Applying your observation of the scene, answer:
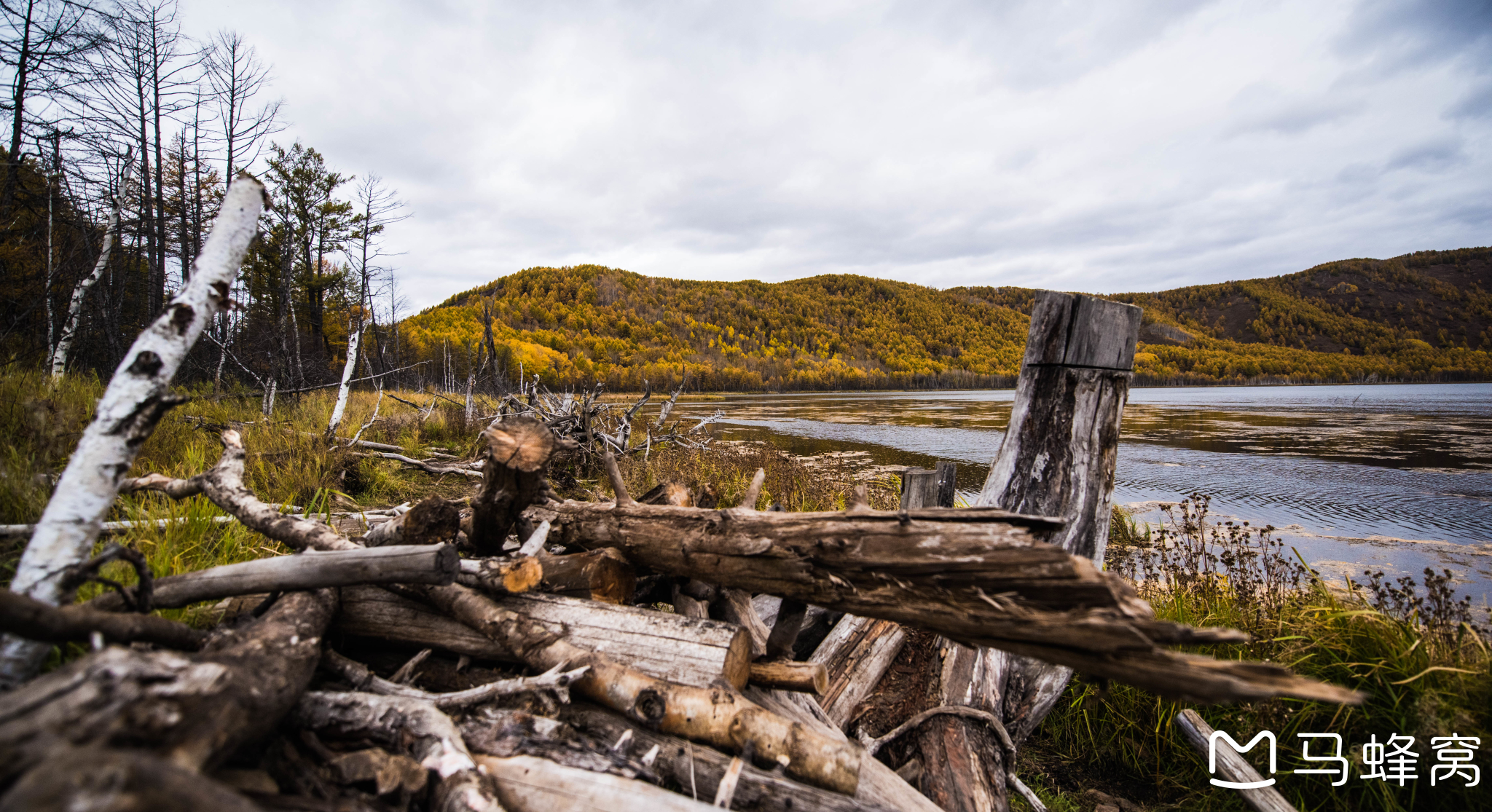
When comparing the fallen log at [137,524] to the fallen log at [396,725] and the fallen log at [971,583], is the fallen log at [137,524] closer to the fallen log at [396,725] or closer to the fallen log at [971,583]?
the fallen log at [396,725]

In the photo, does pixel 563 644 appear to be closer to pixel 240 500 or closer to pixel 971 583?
pixel 971 583

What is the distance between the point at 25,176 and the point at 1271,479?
23385 millimetres

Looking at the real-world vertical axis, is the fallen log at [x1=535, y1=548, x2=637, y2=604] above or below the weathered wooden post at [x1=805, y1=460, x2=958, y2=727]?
above

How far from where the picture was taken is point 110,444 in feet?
5.28

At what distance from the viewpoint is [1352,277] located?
96.4 m

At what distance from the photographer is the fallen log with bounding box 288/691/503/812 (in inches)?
59.9

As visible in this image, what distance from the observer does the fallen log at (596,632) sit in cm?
202

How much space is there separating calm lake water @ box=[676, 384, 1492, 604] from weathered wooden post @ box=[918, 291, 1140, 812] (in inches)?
202

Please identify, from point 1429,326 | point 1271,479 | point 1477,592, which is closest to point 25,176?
point 1477,592
